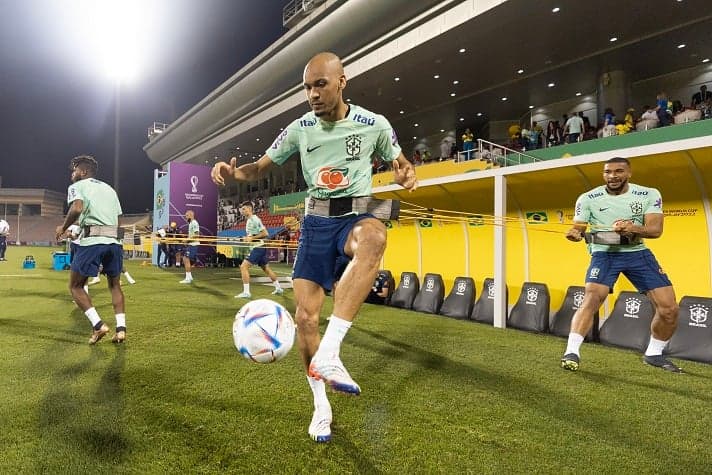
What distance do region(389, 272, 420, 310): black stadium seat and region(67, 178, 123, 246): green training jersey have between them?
221 inches

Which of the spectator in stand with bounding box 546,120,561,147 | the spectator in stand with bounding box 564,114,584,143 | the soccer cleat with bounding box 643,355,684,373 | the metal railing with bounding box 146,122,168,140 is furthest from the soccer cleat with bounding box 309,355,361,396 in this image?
the metal railing with bounding box 146,122,168,140

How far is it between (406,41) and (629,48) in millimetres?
9110

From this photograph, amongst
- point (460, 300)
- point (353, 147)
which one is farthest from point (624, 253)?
point (460, 300)

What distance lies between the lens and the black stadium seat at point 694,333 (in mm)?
4871

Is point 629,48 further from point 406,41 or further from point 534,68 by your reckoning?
point 406,41

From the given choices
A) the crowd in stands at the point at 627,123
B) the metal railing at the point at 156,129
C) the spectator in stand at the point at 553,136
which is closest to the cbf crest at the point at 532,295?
the crowd in stands at the point at 627,123

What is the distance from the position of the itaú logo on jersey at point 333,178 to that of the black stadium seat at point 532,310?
5305 mm

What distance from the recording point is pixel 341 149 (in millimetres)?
2631

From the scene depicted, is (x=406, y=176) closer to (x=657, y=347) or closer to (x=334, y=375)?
(x=334, y=375)

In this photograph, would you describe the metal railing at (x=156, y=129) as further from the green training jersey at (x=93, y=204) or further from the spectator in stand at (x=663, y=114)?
the green training jersey at (x=93, y=204)

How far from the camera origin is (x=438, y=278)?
8547 mm

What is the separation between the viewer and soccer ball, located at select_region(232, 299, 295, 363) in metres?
2.52

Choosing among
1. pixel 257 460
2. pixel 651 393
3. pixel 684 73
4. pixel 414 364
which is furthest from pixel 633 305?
pixel 684 73

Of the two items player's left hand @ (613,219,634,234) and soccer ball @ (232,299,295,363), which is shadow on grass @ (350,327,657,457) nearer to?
player's left hand @ (613,219,634,234)
